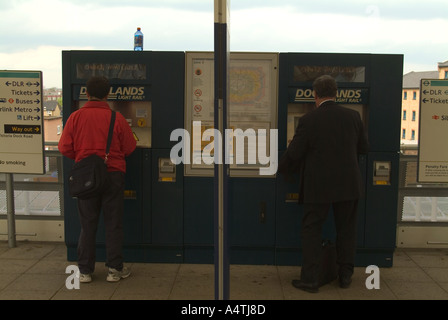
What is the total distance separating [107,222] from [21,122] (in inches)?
66.6

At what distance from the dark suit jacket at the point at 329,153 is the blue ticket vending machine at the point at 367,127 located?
528mm

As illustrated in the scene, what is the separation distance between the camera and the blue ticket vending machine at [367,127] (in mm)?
4449

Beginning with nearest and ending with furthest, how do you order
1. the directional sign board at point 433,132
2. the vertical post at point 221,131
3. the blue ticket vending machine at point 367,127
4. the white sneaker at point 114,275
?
the vertical post at point 221,131 < the white sneaker at point 114,275 < the blue ticket vending machine at point 367,127 < the directional sign board at point 433,132

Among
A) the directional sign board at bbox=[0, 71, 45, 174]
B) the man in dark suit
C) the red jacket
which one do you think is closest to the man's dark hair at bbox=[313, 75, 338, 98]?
the man in dark suit

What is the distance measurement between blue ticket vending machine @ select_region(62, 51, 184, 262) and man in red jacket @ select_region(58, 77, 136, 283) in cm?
36

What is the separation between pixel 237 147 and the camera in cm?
454

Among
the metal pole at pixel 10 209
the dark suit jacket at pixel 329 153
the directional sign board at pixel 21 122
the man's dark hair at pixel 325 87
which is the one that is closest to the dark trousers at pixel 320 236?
the dark suit jacket at pixel 329 153

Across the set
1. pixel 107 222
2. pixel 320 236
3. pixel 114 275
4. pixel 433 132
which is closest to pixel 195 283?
pixel 114 275

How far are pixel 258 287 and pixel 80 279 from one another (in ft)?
5.28

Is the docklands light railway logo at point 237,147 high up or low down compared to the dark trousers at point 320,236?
up

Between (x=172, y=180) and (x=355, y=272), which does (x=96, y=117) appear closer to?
(x=172, y=180)

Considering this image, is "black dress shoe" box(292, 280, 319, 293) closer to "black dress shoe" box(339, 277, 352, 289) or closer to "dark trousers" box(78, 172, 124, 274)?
"black dress shoe" box(339, 277, 352, 289)

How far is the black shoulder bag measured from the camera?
399cm

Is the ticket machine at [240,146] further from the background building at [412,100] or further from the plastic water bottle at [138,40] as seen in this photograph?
the background building at [412,100]
